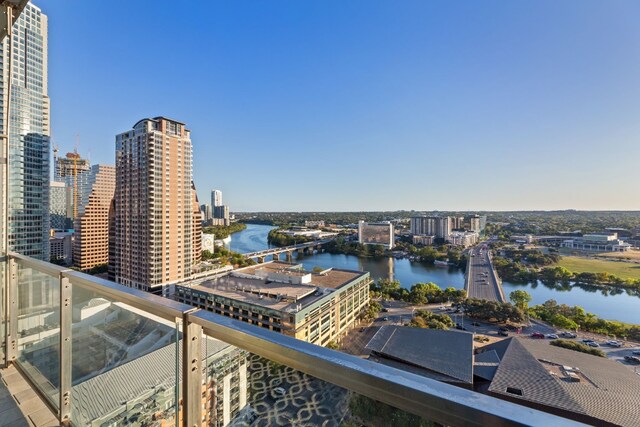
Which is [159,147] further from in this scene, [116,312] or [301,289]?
[116,312]

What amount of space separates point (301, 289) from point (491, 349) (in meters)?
4.81

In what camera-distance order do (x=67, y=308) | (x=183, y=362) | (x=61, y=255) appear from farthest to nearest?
(x=61, y=255)
(x=67, y=308)
(x=183, y=362)

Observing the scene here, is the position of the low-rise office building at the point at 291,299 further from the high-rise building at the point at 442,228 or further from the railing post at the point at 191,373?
the high-rise building at the point at 442,228

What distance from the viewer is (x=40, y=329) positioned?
963mm

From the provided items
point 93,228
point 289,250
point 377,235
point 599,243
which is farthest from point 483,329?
point 599,243

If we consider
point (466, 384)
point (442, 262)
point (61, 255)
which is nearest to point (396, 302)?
point (466, 384)

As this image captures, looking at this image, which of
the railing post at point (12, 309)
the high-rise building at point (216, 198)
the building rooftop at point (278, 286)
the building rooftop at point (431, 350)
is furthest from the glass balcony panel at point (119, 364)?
the high-rise building at point (216, 198)

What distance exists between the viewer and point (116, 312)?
A: 0.64 metres

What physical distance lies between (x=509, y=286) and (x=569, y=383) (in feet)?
35.6

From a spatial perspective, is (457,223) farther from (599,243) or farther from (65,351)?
(65,351)

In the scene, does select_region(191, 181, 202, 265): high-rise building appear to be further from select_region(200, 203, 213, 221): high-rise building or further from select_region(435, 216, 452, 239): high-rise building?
select_region(200, 203, 213, 221): high-rise building

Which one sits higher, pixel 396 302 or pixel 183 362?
pixel 183 362

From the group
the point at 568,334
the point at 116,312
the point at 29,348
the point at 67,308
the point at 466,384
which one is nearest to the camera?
the point at 116,312

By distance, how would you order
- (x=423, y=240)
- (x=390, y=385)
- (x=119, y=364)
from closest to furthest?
(x=390, y=385) → (x=119, y=364) → (x=423, y=240)
